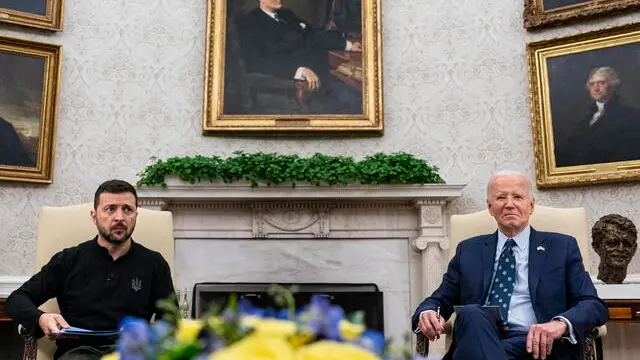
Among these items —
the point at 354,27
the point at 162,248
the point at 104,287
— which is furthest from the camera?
the point at 354,27

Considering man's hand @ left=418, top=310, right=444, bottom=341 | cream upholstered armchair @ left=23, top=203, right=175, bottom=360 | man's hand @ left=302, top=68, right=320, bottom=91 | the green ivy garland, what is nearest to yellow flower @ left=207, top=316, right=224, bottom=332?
man's hand @ left=418, top=310, right=444, bottom=341

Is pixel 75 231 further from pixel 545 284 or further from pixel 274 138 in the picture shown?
pixel 274 138

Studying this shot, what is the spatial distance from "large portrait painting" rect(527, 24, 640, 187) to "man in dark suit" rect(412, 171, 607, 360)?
248 cm

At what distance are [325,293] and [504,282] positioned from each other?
253 cm

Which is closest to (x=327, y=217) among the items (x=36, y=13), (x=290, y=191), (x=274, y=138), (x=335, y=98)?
(x=290, y=191)

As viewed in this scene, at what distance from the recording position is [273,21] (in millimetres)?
5703

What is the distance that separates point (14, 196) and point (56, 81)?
111 cm

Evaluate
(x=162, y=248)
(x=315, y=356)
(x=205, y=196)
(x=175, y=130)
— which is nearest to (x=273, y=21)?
(x=175, y=130)

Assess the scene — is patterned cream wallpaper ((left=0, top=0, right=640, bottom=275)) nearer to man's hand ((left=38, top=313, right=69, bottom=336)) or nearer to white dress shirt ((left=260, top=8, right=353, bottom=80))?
white dress shirt ((left=260, top=8, right=353, bottom=80))

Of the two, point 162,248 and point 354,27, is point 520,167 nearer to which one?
point 354,27

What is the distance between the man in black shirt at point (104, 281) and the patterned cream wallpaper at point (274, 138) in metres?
2.64

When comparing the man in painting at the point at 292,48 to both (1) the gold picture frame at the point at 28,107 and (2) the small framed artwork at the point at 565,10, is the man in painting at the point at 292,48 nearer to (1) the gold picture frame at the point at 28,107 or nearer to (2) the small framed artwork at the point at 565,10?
(2) the small framed artwork at the point at 565,10

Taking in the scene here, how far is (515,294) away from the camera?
2617 millimetres

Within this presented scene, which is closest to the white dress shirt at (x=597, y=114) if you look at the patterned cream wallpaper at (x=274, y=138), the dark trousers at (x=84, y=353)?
the patterned cream wallpaper at (x=274, y=138)
